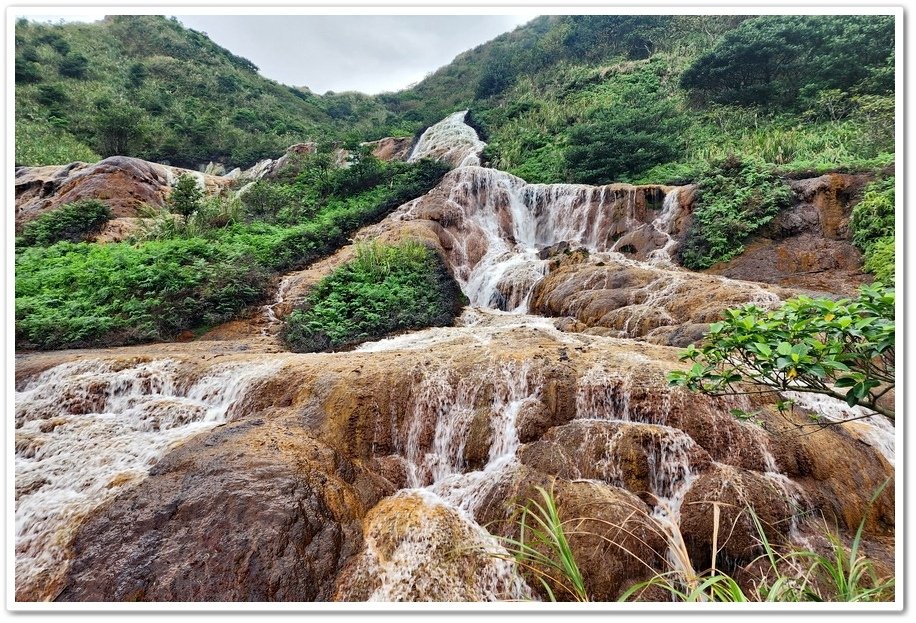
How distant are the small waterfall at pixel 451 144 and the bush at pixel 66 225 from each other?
38.9 feet

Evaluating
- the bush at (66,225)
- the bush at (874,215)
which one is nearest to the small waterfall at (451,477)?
the bush at (874,215)

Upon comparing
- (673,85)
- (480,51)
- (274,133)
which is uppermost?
(480,51)

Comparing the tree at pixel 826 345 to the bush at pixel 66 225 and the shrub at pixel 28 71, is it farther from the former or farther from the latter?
the shrub at pixel 28 71

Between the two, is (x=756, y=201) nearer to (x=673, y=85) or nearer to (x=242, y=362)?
(x=242, y=362)

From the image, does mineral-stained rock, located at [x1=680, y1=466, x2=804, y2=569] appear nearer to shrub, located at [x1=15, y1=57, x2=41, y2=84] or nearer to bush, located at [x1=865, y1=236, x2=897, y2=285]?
bush, located at [x1=865, y1=236, x2=897, y2=285]

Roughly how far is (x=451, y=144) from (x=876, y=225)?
52.9 feet

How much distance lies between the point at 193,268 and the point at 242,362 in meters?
4.42

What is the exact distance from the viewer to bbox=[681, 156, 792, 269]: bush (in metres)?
8.67

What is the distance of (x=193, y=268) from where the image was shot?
27.1ft

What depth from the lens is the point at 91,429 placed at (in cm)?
412

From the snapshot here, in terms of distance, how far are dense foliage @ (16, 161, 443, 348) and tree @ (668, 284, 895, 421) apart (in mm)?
8376

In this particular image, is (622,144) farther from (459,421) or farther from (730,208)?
(459,421)

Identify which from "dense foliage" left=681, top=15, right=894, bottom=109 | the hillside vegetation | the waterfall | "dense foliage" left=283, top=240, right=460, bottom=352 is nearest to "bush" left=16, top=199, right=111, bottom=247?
the hillside vegetation

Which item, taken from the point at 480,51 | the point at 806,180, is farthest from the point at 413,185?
the point at 480,51
